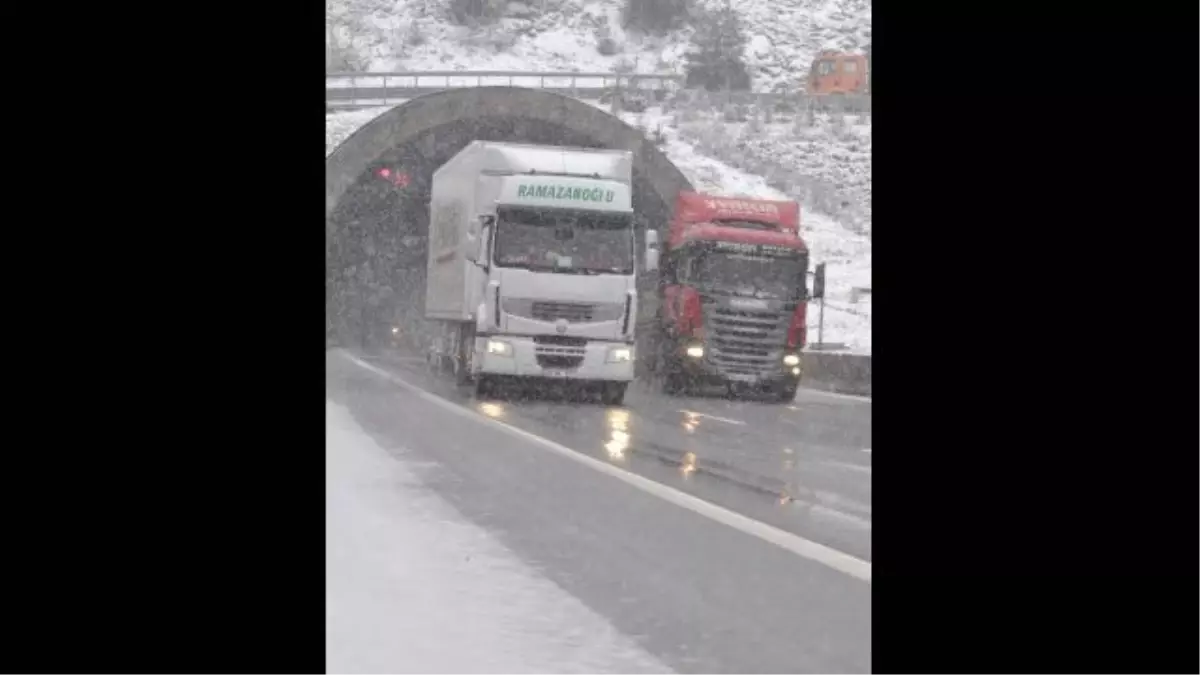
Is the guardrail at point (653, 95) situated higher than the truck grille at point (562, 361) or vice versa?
the guardrail at point (653, 95)

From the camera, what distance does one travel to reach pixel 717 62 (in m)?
73.3

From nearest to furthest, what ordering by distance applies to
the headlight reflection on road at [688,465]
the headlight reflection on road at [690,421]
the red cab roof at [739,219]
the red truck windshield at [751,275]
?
the headlight reflection on road at [688,465] → the headlight reflection on road at [690,421] → the red truck windshield at [751,275] → the red cab roof at [739,219]

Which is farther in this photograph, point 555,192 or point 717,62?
point 717,62

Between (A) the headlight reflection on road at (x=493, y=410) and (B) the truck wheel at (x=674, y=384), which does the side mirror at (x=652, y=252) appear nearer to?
(A) the headlight reflection on road at (x=493, y=410)

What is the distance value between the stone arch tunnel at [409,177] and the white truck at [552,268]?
1544 cm

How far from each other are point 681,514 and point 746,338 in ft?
47.1

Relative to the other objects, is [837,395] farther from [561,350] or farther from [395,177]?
[395,177]

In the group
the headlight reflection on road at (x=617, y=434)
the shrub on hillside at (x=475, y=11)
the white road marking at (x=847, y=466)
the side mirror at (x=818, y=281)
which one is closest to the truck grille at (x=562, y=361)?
the headlight reflection on road at (x=617, y=434)

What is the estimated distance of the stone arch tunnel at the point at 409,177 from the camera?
3978cm

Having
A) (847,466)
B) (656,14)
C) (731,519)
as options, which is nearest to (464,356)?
(847,466)

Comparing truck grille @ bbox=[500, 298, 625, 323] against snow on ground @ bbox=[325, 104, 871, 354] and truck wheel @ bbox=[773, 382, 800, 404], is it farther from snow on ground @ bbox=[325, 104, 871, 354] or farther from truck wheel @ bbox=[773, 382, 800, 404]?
snow on ground @ bbox=[325, 104, 871, 354]
